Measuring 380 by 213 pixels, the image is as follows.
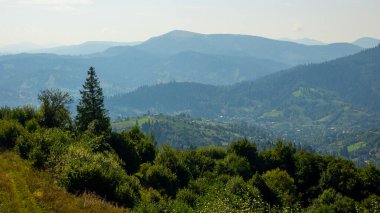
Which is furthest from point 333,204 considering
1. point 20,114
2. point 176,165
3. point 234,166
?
point 20,114

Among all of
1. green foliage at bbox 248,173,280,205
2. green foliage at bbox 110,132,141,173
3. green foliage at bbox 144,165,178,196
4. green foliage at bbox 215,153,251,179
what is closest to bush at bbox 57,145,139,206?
green foliage at bbox 144,165,178,196

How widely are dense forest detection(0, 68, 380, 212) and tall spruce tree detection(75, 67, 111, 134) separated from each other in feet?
0.65

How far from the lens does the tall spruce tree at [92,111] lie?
79075 millimetres

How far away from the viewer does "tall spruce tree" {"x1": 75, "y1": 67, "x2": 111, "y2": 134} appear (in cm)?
7907

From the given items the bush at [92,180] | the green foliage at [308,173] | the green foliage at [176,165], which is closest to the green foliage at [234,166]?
the green foliage at [176,165]

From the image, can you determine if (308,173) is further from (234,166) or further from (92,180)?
(92,180)

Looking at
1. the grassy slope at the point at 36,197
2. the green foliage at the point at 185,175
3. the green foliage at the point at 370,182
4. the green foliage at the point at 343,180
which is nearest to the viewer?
the grassy slope at the point at 36,197

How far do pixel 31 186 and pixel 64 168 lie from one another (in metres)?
5.14

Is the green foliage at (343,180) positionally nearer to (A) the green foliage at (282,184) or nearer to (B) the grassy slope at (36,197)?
(A) the green foliage at (282,184)

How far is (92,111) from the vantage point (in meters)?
86.1

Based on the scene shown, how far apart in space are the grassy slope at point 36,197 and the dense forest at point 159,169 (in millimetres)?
711

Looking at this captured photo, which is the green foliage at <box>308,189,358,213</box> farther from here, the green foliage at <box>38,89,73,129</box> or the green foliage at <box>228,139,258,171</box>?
the green foliage at <box>38,89,73,129</box>

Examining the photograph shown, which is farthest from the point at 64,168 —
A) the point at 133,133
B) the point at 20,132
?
the point at 133,133

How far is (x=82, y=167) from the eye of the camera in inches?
1380
